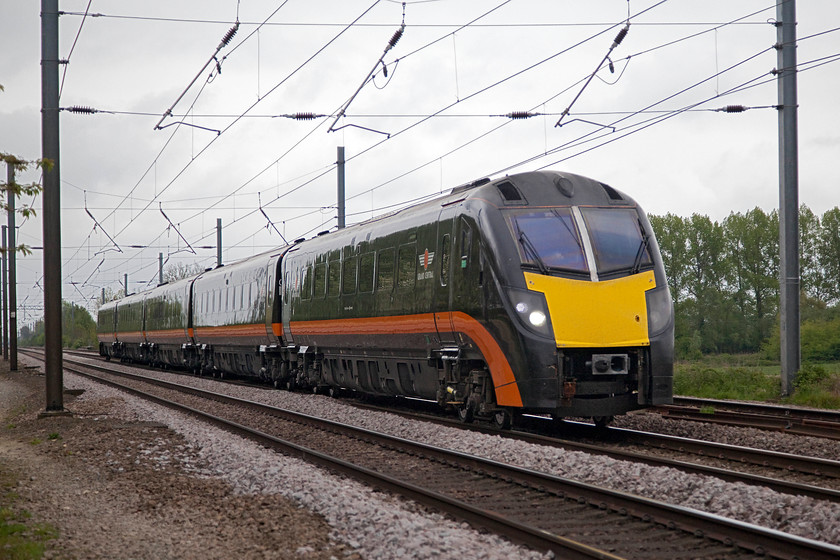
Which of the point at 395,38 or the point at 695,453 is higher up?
the point at 395,38

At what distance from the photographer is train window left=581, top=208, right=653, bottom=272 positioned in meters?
11.9

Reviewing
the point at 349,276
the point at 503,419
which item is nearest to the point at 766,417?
the point at 503,419

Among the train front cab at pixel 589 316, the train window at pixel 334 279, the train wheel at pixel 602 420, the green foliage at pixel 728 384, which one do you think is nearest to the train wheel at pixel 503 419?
the train front cab at pixel 589 316

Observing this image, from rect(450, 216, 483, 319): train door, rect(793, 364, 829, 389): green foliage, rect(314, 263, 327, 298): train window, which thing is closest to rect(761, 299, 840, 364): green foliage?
rect(793, 364, 829, 389): green foliage

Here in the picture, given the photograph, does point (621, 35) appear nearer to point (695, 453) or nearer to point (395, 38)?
point (395, 38)

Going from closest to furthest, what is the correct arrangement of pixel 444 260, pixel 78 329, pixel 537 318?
pixel 537 318 → pixel 444 260 → pixel 78 329

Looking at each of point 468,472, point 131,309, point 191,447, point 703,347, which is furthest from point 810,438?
point 131,309

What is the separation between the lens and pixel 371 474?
29.7 ft

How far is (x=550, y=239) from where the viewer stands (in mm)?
11984

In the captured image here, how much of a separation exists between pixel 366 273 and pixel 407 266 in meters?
1.98

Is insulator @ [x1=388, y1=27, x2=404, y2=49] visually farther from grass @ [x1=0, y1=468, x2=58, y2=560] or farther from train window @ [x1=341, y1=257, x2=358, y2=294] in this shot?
grass @ [x1=0, y1=468, x2=58, y2=560]

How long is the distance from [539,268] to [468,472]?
10.6 feet

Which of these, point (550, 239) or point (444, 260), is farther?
point (444, 260)

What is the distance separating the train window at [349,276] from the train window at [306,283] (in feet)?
7.79
